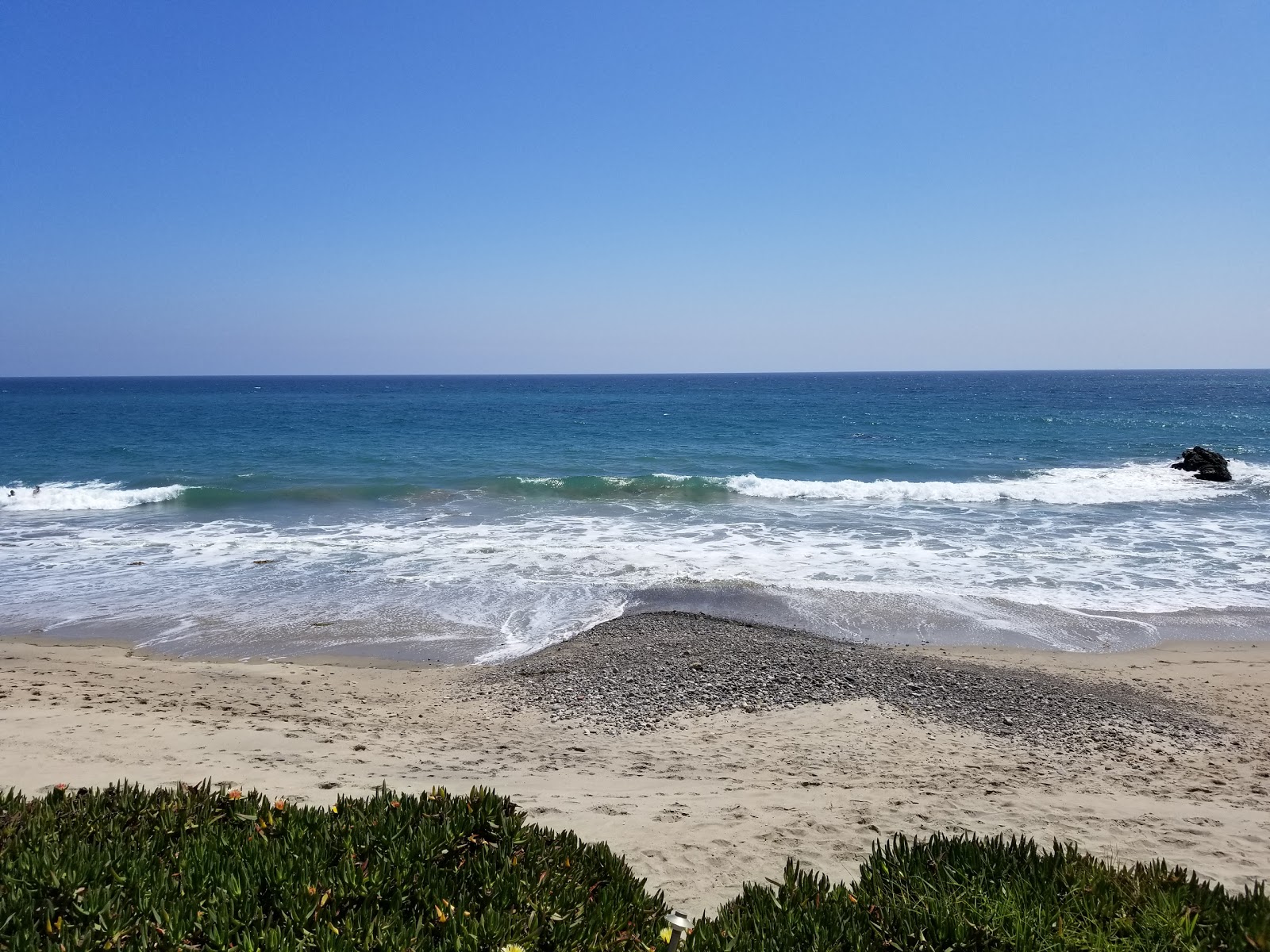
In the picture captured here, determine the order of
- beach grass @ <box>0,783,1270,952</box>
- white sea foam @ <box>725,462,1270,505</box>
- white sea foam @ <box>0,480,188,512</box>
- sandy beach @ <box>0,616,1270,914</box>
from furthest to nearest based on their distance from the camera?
white sea foam @ <box>725,462,1270,505</box>
white sea foam @ <box>0,480,188,512</box>
sandy beach @ <box>0,616,1270,914</box>
beach grass @ <box>0,783,1270,952</box>

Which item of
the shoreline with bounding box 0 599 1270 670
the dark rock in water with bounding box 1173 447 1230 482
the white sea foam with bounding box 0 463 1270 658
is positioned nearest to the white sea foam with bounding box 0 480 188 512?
the white sea foam with bounding box 0 463 1270 658

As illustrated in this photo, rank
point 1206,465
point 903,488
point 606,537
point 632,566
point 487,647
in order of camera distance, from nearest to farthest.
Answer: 1. point 487,647
2. point 632,566
3. point 606,537
4. point 903,488
5. point 1206,465

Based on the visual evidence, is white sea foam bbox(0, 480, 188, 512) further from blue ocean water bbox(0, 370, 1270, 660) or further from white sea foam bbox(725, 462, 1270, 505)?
white sea foam bbox(725, 462, 1270, 505)

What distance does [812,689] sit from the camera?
363 inches

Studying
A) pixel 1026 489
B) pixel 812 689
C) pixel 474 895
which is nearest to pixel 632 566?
pixel 812 689

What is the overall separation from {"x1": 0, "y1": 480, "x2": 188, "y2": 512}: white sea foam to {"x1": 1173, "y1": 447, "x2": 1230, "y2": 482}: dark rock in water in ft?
120

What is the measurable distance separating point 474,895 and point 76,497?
91.2 feet

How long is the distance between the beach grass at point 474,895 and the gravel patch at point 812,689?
4.47 meters

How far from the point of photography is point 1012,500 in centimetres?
2533

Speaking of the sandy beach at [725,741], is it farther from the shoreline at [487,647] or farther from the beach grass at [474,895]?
the beach grass at [474,895]

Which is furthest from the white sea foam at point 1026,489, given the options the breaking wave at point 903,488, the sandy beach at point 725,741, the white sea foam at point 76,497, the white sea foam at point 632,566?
the white sea foam at point 76,497

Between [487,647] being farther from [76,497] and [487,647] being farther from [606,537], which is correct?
[76,497]

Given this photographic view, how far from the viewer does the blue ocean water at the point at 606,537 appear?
1270 cm

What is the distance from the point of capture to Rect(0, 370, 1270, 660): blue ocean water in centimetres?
1270
